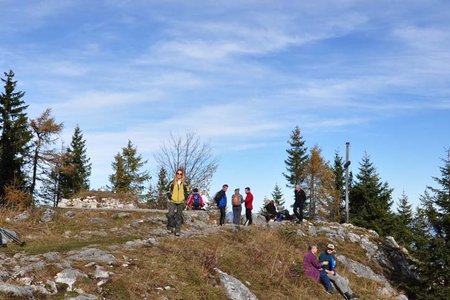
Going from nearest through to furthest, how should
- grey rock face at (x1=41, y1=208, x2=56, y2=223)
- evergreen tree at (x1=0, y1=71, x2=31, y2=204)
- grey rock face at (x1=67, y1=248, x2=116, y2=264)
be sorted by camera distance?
grey rock face at (x1=67, y1=248, x2=116, y2=264)
grey rock face at (x1=41, y1=208, x2=56, y2=223)
evergreen tree at (x1=0, y1=71, x2=31, y2=204)

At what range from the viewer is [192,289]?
9727 mm

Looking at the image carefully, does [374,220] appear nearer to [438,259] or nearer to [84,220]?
[438,259]

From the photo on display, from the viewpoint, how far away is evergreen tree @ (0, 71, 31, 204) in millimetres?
42719

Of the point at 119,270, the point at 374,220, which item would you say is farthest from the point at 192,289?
the point at 374,220

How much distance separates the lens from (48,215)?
1642 centimetres

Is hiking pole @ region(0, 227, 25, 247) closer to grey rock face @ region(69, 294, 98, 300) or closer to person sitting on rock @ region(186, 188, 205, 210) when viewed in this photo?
grey rock face @ region(69, 294, 98, 300)

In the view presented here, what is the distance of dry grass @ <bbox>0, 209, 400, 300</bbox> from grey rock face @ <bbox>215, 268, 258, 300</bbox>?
0.19 metres

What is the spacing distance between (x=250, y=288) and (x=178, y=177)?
4.13 meters

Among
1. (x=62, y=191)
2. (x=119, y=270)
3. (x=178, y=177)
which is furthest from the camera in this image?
(x=62, y=191)

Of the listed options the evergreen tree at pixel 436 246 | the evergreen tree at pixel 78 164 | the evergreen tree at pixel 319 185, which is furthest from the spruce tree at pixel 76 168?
the evergreen tree at pixel 436 246

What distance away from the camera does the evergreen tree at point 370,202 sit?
30.3 metres

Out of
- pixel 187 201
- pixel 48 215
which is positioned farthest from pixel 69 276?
pixel 187 201

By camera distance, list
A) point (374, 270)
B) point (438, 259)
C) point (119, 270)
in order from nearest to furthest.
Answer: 1. point (119, 270)
2. point (438, 259)
3. point (374, 270)

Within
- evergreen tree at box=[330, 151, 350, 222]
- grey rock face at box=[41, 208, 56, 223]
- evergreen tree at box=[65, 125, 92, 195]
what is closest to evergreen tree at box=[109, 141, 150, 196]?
evergreen tree at box=[65, 125, 92, 195]
